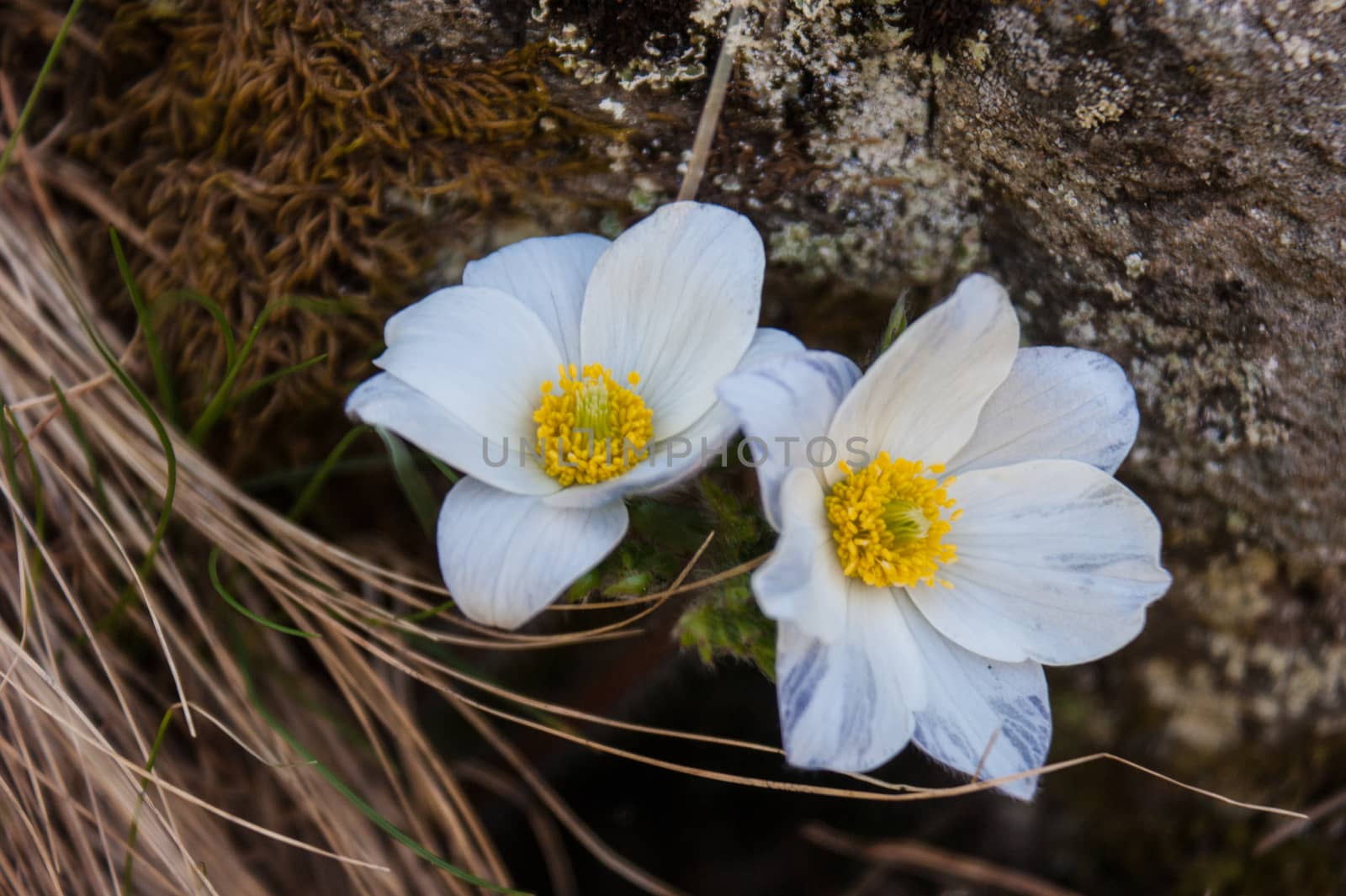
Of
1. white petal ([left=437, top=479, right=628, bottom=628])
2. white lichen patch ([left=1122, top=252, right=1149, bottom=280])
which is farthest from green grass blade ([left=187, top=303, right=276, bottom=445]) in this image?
white lichen patch ([left=1122, top=252, right=1149, bottom=280])

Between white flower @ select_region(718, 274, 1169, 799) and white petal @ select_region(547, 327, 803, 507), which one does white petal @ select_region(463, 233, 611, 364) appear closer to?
white petal @ select_region(547, 327, 803, 507)

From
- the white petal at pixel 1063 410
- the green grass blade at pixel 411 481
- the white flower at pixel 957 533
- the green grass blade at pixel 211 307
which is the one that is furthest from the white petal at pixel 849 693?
the green grass blade at pixel 211 307

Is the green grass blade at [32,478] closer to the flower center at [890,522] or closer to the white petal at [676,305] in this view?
the white petal at [676,305]

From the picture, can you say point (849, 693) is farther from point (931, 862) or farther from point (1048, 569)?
point (931, 862)

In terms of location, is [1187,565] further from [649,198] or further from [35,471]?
[35,471]

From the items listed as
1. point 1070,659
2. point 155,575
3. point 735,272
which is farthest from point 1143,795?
point 155,575
